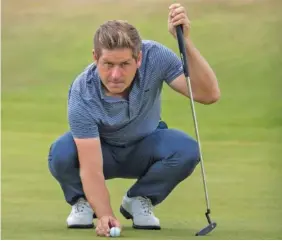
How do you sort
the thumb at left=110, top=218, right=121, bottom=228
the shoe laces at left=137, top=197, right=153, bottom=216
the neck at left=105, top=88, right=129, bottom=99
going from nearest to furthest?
the thumb at left=110, top=218, right=121, bottom=228 → the neck at left=105, top=88, right=129, bottom=99 → the shoe laces at left=137, top=197, right=153, bottom=216

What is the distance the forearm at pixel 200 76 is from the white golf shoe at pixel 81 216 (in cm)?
69

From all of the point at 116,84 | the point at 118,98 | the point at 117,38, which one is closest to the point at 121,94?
the point at 118,98

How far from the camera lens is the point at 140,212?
518 centimetres

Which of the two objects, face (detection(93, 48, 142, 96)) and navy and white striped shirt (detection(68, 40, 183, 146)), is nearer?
face (detection(93, 48, 142, 96))

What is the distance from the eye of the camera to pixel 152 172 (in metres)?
5.20

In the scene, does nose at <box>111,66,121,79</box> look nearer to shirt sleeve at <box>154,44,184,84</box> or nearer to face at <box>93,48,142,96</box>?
face at <box>93,48,142,96</box>

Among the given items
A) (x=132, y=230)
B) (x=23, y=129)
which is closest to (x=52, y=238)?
(x=132, y=230)

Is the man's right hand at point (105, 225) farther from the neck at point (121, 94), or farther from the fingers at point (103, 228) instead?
the neck at point (121, 94)

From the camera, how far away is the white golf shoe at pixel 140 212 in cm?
513

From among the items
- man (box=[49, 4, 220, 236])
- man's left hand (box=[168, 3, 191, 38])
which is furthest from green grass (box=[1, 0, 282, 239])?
man's left hand (box=[168, 3, 191, 38])

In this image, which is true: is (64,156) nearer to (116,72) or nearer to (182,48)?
(116,72)

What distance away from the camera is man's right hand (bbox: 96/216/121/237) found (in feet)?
15.8

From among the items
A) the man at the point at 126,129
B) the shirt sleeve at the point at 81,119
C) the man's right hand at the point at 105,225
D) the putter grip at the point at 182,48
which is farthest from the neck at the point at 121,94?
the man's right hand at the point at 105,225

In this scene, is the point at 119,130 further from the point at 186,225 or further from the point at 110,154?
the point at 186,225
